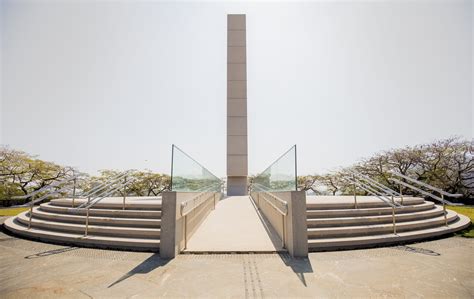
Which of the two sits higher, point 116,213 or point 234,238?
point 116,213

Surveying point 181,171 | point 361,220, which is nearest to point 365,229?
point 361,220

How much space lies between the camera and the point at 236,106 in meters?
22.9

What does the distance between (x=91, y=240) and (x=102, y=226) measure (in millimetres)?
542

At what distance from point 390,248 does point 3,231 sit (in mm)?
10433

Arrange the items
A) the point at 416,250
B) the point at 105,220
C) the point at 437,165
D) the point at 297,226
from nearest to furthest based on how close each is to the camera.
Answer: the point at 297,226
the point at 416,250
the point at 105,220
the point at 437,165

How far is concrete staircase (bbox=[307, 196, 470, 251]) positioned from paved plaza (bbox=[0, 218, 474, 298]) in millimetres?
282

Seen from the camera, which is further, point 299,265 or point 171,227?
point 171,227

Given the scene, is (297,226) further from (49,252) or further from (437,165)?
(437,165)

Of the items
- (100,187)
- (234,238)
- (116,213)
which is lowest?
(234,238)

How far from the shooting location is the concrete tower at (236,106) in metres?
21.9

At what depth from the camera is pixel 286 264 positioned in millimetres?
3863

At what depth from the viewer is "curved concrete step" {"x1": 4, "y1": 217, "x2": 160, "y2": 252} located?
4.68 metres

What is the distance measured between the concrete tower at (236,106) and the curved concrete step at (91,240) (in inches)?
656

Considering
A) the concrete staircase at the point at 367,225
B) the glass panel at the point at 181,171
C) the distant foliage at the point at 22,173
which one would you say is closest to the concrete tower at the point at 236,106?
the distant foliage at the point at 22,173
